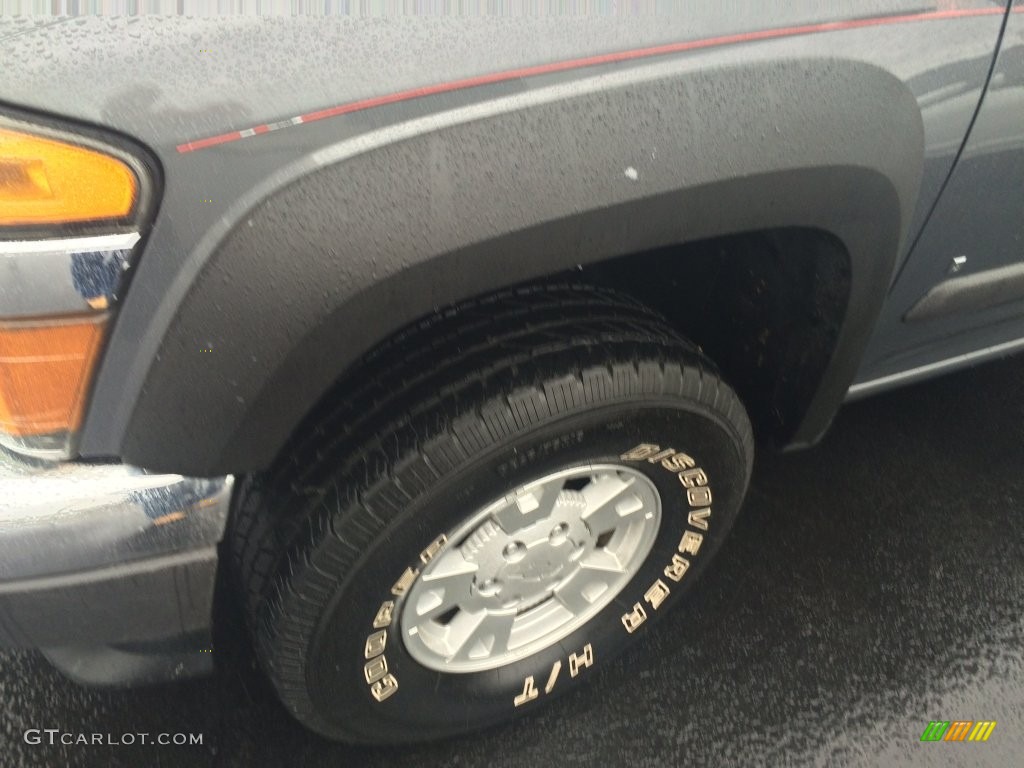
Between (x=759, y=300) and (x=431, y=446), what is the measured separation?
68cm

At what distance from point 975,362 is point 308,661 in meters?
1.46

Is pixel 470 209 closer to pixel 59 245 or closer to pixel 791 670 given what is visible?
pixel 59 245

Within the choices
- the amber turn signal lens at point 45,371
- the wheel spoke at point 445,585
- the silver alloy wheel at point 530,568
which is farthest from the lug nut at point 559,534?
the amber turn signal lens at point 45,371

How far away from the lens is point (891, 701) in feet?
5.00

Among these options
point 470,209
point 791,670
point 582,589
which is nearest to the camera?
point 470,209

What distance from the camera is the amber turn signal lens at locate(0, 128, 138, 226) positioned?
71 centimetres

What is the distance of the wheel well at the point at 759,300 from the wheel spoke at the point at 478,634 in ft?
1.86

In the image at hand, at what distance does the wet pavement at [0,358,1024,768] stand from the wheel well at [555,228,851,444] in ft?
1.16

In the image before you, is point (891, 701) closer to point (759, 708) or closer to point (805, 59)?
point (759, 708)

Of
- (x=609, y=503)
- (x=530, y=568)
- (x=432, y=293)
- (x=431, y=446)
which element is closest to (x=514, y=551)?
(x=530, y=568)

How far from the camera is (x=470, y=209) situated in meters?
0.83

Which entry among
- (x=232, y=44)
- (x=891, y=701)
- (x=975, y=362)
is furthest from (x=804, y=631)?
(x=232, y=44)

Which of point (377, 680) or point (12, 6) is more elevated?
point (12, 6)

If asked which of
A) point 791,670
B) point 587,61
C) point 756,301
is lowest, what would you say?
point 791,670
